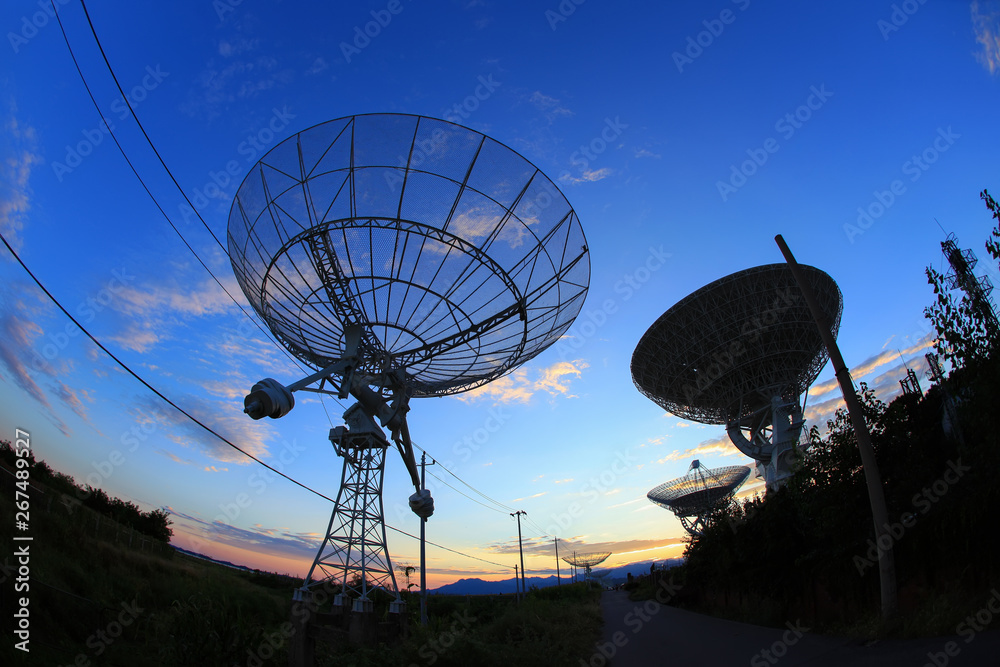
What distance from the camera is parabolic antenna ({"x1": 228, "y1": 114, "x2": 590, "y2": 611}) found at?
1465cm

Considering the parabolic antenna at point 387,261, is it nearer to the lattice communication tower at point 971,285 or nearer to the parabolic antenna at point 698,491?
the lattice communication tower at point 971,285

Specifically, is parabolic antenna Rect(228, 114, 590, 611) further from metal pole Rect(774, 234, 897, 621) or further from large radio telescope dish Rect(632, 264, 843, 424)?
large radio telescope dish Rect(632, 264, 843, 424)

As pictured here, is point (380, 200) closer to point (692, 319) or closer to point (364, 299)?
point (364, 299)

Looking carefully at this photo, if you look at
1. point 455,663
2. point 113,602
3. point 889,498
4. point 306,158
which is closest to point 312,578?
point 113,602

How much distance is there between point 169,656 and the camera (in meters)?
7.83

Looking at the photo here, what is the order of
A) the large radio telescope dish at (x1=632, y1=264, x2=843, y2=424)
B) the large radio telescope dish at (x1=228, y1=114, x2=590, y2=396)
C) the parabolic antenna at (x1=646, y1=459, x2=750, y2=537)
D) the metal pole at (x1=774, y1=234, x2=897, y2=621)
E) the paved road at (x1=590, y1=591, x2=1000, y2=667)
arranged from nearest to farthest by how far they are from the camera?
the paved road at (x1=590, y1=591, x2=1000, y2=667), the metal pole at (x1=774, y1=234, x2=897, y2=621), the large radio telescope dish at (x1=228, y1=114, x2=590, y2=396), the large radio telescope dish at (x1=632, y1=264, x2=843, y2=424), the parabolic antenna at (x1=646, y1=459, x2=750, y2=537)

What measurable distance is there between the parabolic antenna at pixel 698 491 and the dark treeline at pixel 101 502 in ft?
119

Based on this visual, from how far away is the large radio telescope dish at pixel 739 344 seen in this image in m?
27.2

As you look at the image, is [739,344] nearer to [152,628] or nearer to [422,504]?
[422,504]

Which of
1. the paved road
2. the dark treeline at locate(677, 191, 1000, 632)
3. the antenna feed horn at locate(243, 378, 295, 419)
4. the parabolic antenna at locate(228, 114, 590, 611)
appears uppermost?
the parabolic antenna at locate(228, 114, 590, 611)

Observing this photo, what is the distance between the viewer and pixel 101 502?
105 feet

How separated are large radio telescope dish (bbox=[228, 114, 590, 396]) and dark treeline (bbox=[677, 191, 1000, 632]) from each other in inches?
355

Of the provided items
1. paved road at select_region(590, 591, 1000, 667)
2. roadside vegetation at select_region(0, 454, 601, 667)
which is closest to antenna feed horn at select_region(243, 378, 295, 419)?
roadside vegetation at select_region(0, 454, 601, 667)

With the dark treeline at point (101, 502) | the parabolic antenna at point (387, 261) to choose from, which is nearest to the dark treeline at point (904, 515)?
the parabolic antenna at point (387, 261)
